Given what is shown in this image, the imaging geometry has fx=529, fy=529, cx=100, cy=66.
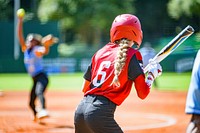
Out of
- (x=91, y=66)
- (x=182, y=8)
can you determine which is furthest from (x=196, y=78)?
(x=182, y=8)

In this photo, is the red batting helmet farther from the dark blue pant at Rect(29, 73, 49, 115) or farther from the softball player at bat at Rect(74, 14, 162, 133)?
the dark blue pant at Rect(29, 73, 49, 115)

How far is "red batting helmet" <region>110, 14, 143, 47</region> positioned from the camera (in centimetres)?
505

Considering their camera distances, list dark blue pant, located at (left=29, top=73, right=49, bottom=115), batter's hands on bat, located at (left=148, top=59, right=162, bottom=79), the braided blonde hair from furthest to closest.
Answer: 1. dark blue pant, located at (left=29, top=73, right=49, bottom=115)
2. batter's hands on bat, located at (left=148, top=59, right=162, bottom=79)
3. the braided blonde hair

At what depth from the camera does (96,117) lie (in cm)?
477

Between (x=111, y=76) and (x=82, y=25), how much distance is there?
4416 cm

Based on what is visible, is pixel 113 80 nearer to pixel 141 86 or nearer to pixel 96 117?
pixel 141 86

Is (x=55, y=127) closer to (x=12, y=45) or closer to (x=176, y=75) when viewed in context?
(x=176, y=75)

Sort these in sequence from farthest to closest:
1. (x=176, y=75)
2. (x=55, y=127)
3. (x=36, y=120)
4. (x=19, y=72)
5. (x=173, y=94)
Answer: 1. (x=19, y=72)
2. (x=176, y=75)
3. (x=173, y=94)
4. (x=36, y=120)
5. (x=55, y=127)

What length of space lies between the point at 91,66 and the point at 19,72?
3125 cm

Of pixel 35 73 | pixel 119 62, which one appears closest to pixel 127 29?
pixel 119 62

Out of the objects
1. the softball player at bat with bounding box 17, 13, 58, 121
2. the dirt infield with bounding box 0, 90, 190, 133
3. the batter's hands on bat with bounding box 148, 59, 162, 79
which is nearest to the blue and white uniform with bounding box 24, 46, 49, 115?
the softball player at bat with bounding box 17, 13, 58, 121

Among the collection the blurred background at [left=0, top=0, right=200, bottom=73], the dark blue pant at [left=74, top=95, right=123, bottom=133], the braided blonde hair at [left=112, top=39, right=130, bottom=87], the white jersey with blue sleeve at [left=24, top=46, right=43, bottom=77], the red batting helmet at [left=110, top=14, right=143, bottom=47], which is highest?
the red batting helmet at [left=110, top=14, right=143, bottom=47]

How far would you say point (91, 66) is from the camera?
5.22m

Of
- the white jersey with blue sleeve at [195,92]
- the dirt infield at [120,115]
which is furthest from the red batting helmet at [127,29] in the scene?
the dirt infield at [120,115]
